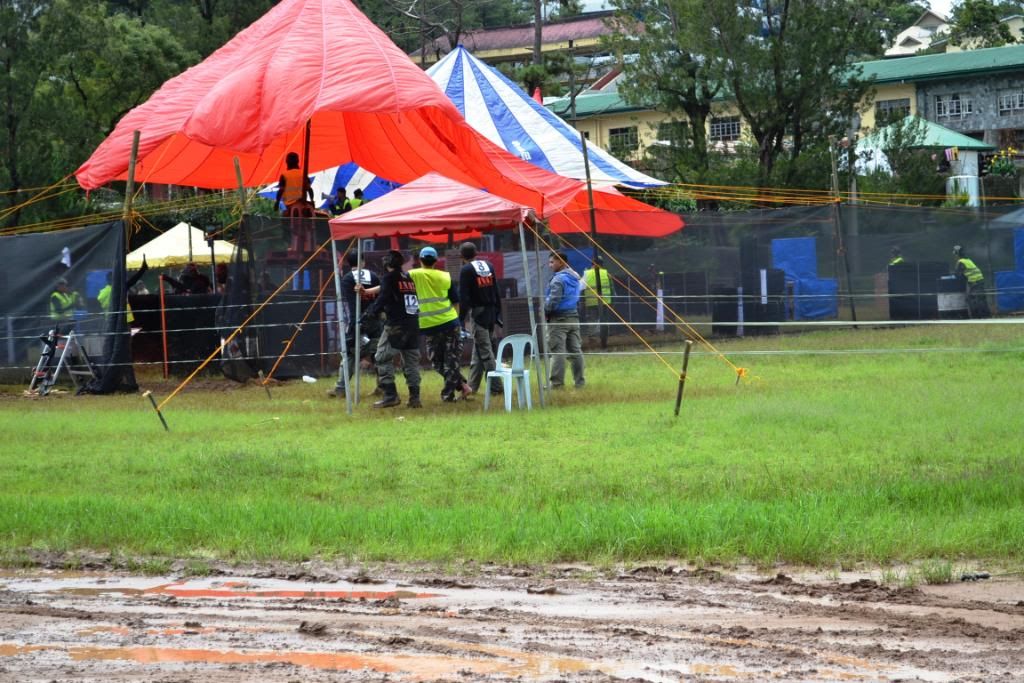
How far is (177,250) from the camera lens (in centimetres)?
3219

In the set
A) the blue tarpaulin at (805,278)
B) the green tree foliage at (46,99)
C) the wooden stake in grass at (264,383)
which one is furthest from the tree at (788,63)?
the wooden stake in grass at (264,383)

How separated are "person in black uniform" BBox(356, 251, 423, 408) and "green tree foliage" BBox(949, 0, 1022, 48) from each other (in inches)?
2713

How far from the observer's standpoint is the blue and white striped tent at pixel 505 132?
100 ft

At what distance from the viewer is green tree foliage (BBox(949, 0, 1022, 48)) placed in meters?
79.2

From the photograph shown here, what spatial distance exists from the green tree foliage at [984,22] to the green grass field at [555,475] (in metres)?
65.4

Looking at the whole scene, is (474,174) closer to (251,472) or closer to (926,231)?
(926,231)

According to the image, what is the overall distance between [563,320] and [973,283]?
11.2m

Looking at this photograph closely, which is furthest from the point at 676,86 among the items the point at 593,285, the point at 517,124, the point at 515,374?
the point at 515,374

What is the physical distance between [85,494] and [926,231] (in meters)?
20.1

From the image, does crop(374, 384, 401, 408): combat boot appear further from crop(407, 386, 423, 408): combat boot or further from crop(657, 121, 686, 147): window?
crop(657, 121, 686, 147): window

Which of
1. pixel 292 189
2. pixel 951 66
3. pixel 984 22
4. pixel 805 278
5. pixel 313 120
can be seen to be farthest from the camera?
pixel 984 22

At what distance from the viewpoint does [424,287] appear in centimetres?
1773

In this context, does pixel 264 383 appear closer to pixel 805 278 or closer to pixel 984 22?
pixel 805 278

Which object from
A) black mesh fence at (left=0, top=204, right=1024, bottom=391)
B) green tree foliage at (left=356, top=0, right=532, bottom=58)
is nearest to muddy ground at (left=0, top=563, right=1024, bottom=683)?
black mesh fence at (left=0, top=204, right=1024, bottom=391)
